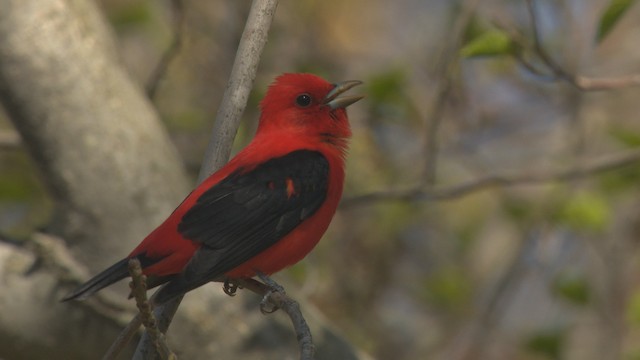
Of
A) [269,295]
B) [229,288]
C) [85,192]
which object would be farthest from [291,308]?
[85,192]

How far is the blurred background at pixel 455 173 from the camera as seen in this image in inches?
245

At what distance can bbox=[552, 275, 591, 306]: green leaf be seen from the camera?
5617 millimetres

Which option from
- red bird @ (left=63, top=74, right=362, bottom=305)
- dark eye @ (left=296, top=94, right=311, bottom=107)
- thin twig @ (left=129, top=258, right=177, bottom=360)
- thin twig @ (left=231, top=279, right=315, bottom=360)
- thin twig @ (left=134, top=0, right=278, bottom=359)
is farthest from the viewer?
dark eye @ (left=296, top=94, right=311, bottom=107)

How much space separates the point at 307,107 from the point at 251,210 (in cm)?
76

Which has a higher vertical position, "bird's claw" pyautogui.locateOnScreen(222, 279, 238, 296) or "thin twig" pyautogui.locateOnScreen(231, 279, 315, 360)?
"thin twig" pyautogui.locateOnScreen(231, 279, 315, 360)

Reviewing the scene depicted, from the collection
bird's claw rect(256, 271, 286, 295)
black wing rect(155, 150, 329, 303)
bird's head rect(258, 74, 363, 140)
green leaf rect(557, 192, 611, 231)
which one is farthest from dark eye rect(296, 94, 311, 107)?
green leaf rect(557, 192, 611, 231)

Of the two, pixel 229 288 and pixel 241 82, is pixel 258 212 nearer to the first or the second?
pixel 229 288

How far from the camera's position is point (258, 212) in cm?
371

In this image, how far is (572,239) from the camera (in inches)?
336

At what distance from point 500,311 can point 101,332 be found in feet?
10.9

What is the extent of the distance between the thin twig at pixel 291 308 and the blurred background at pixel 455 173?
1.73 meters

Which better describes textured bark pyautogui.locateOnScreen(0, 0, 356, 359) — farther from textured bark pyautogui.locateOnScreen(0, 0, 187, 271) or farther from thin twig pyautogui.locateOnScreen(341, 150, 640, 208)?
thin twig pyautogui.locateOnScreen(341, 150, 640, 208)

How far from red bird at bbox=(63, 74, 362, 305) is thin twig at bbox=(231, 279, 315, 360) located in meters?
0.08

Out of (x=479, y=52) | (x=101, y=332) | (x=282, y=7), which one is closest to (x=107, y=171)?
(x=101, y=332)
